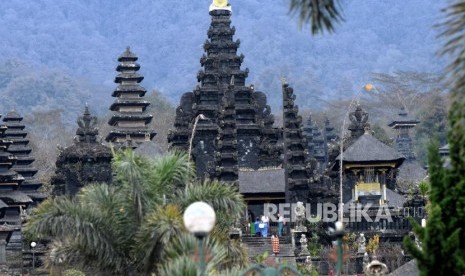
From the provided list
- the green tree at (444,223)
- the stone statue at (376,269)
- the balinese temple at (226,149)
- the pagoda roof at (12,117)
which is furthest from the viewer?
the pagoda roof at (12,117)

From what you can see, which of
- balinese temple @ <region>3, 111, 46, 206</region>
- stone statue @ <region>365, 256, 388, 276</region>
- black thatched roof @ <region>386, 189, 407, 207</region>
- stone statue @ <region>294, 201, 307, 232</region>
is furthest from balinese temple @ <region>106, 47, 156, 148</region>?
stone statue @ <region>365, 256, 388, 276</region>

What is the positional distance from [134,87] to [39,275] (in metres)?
31.3

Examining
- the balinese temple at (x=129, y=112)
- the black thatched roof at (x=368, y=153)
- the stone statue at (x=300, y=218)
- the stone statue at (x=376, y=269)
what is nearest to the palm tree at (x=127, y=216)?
the stone statue at (x=376, y=269)

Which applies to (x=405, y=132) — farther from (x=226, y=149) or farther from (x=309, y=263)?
(x=309, y=263)

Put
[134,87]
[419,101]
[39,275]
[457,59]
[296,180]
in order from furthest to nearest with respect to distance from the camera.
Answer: [419,101] < [134,87] < [296,180] < [39,275] < [457,59]

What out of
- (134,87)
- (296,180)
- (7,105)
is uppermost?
(7,105)

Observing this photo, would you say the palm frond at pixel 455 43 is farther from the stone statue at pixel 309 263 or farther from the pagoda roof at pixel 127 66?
the pagoda roof at pixel 127 66

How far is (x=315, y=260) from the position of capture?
175 ft

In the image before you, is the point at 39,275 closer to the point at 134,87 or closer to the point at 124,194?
the point at 124,194

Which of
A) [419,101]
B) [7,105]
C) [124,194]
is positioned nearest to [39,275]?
[124,194]

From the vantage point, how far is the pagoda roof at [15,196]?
224ft

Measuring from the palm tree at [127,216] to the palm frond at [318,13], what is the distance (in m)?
12.7

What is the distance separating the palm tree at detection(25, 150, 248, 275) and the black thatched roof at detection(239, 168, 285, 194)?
32.3 meters

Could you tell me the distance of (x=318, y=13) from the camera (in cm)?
1673
